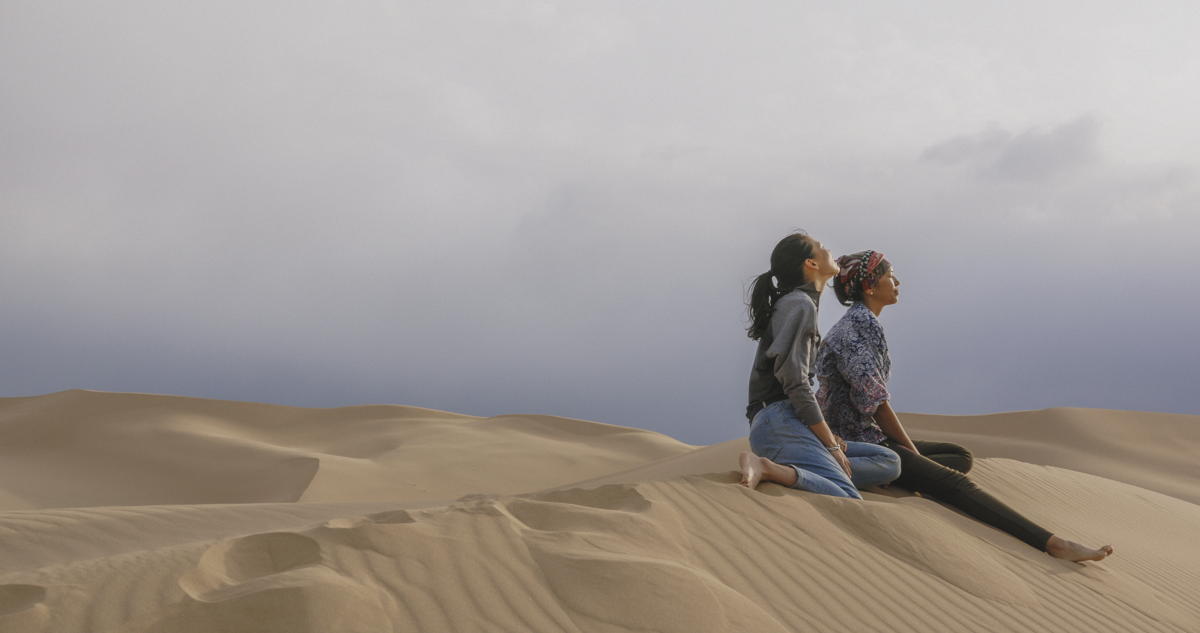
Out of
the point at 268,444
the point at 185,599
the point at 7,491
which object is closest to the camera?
the point at 185,599

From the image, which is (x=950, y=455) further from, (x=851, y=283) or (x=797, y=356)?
(x=797, y=356)

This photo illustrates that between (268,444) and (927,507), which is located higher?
(927,507)

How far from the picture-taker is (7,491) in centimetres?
1335

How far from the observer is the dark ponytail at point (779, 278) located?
5.61 meters

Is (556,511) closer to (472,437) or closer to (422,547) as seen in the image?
(422,547)

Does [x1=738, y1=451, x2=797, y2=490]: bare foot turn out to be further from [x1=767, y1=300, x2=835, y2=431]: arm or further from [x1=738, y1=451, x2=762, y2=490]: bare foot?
[x1=767, y1=300, x2=835, y2=431]: arm

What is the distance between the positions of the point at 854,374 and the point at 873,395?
0.63 ft

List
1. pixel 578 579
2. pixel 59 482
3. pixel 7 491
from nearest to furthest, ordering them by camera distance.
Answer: pixel 578 579
pixel 7 491
pixel 59 482

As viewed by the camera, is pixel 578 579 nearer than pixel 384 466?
Yes

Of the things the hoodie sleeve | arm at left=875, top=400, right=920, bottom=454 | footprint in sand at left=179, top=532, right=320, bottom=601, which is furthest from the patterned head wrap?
footprint in sand at left=179, top=532, right=320, bottom=601

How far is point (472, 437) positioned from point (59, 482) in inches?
280

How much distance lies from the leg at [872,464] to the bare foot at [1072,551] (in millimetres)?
1015

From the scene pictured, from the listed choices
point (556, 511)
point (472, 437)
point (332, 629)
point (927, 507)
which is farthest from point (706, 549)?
point (472, 437)

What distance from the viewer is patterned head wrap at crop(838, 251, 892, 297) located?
244 inches
